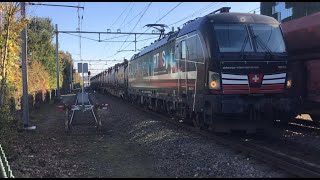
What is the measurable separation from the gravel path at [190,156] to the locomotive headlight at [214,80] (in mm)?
1443

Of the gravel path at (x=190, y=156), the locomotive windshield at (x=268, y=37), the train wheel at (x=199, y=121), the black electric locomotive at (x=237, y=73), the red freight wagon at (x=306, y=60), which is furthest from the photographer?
the red freight wagon at (x=306, y=60)

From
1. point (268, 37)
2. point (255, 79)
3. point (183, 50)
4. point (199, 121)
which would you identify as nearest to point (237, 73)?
point (255, 79)

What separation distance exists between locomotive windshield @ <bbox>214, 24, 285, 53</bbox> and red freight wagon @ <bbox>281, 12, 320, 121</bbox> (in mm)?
1405

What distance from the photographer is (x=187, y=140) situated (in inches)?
467

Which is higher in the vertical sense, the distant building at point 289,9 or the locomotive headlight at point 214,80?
the distant building at point 289,9

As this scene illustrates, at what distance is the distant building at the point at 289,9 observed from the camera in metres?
50.5

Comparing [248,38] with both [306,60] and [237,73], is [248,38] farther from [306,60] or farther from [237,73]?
[306,60]

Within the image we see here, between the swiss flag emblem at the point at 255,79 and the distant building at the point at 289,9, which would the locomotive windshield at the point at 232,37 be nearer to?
the swiss flag emblem at the point at 255,79

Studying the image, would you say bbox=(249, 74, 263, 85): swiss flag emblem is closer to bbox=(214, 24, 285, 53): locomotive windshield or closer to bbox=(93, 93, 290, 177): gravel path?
bbox=(214, 24, 285, 53): locomotive windshield

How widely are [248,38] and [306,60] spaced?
266 centimetres

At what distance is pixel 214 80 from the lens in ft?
37.4

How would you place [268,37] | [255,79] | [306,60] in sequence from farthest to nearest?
[306,60] → [268,37] → [255,79]

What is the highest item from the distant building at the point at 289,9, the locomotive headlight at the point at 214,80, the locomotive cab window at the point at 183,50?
the distant building at the point at 289,9

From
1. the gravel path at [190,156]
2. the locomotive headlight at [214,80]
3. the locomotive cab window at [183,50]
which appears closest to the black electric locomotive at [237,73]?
the locomotive headlight at [214,80]
